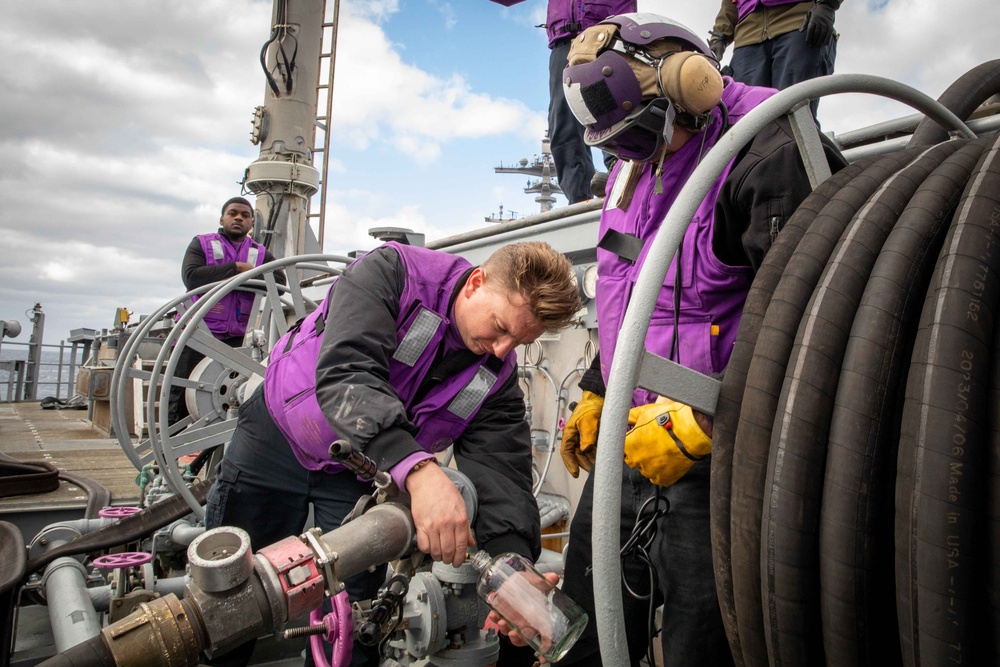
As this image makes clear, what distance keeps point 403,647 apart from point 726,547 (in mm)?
806

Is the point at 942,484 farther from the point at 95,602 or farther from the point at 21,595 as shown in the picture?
the point at 21,595

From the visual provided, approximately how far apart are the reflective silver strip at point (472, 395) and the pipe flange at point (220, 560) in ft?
2.97

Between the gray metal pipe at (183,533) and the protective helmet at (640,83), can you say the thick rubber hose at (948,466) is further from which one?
the gray metal pipe at (183,533)

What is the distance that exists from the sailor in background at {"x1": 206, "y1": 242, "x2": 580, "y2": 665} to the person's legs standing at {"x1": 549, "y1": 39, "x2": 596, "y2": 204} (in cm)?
215

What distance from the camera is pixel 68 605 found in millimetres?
2523

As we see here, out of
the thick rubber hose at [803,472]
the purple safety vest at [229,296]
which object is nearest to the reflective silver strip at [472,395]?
the thick rubber hose at [803,472]

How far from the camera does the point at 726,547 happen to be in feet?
3.87

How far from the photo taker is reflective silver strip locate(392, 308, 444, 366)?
1.84 metres

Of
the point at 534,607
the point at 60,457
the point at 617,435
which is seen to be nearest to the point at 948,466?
the point at 617,435

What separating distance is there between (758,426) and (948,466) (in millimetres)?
262

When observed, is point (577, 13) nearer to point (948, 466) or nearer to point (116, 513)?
point (948, 466)

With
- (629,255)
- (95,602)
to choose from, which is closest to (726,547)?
(629,255)

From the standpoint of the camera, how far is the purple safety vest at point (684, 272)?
5.12ft

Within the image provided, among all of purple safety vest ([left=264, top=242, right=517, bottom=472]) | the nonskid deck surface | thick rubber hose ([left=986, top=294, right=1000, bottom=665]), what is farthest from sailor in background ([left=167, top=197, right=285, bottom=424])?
thick rubber hose ([left=986, top=294, right=1000, bottom=665])
